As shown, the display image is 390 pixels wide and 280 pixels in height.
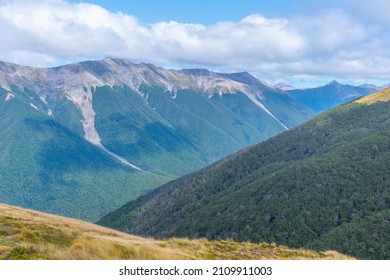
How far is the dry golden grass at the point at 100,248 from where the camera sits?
27.4 metres

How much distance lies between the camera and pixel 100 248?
28641mm

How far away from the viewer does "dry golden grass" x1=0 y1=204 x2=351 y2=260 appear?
89.9 ft

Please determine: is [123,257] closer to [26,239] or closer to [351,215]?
[26,239]

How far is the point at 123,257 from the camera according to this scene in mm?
27969

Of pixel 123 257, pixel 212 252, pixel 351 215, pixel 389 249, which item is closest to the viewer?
pixel 123 257
